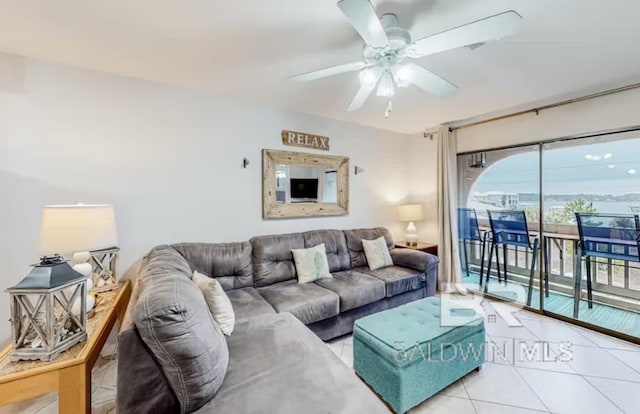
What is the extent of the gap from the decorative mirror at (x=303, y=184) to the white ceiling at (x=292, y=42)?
816 millimetres

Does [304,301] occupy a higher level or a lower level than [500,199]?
lower

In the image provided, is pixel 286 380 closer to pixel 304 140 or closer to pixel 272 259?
pixel 272 259

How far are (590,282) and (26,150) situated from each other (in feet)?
18.0

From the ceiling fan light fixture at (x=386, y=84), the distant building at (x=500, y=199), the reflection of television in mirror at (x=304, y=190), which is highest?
the ceiling fan light fixture at (x=386, y=84)

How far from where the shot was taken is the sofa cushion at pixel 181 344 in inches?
41.7

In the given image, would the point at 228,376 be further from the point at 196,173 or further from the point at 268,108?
the point at 268,108

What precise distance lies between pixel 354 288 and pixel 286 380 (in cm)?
152

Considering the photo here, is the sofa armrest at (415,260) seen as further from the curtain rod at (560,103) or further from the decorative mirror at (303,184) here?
the curtain rod at (560,103)

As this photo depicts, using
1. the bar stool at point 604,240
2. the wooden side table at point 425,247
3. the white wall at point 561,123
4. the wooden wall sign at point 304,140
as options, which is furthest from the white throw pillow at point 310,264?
the bar stool at point 604,240

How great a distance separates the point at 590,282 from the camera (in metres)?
3.10

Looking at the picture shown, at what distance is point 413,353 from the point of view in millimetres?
1731

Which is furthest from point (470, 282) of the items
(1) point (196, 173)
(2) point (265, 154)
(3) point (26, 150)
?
(3) point (26, 150)

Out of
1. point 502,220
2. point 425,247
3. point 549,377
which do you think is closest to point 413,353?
point 549,377

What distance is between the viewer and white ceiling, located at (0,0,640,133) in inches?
62.9
